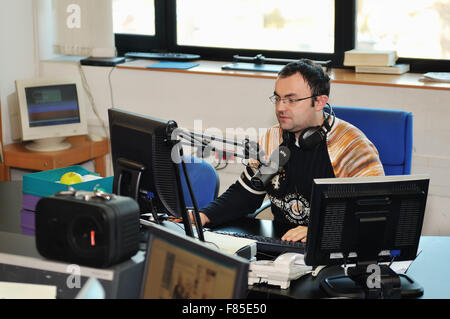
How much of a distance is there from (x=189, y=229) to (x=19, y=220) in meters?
0.77

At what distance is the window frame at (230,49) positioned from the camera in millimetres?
3683

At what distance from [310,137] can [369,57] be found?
4.49 feet

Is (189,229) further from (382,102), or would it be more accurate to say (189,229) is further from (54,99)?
(54,99)

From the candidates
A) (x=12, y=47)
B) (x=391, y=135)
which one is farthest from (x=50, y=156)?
(x=391, y=135)

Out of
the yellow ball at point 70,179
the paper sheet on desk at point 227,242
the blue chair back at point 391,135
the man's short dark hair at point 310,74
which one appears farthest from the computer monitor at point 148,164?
the blue chair back at point 391,135

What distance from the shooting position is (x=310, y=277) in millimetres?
1915

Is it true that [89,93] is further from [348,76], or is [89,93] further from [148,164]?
[148,164]

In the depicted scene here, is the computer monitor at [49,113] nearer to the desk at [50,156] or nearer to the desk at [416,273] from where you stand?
the desk at [50,156]

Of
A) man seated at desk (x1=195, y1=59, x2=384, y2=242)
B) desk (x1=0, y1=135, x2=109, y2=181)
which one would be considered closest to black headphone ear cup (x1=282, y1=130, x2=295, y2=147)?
man seated at desk (x1=195, y1=59, x2=384, y2=242)

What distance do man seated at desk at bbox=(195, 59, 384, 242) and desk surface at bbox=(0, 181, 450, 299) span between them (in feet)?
0.42

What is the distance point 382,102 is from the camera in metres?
3.37

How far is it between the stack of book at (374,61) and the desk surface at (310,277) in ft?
4.91

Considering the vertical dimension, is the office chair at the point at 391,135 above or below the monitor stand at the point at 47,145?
above

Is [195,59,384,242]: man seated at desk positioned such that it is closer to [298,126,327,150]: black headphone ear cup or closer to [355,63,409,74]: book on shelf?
[298,126,327,150]: black headphone ear cup
